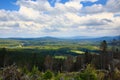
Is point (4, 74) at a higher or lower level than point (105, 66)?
higher

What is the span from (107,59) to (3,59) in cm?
6733

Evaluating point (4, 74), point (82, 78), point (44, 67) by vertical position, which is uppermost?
point (4, 74)

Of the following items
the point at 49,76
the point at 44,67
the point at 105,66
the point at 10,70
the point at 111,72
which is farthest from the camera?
the point at 44,67

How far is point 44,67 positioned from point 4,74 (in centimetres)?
14296

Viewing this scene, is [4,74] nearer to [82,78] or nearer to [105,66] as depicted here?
[82,78]

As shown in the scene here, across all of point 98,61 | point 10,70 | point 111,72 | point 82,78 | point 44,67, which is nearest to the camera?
point 10,70

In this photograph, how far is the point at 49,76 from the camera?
8688cm

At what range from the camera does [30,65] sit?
168 metres

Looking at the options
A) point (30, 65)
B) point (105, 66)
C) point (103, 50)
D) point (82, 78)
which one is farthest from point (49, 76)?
point (30, 65)

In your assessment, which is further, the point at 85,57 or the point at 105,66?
the point at 85,57

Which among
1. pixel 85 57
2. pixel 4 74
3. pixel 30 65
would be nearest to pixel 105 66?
pixel 85 57

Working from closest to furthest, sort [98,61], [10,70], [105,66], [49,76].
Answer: [10,70] < [49,76] < [105,66] < [98,61]

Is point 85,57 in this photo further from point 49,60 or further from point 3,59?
point 3,59

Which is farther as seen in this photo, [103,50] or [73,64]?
[73,64]
